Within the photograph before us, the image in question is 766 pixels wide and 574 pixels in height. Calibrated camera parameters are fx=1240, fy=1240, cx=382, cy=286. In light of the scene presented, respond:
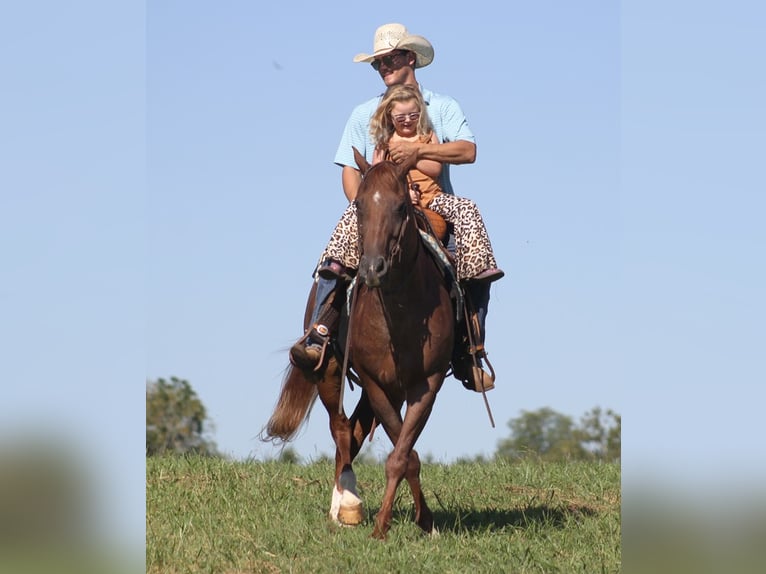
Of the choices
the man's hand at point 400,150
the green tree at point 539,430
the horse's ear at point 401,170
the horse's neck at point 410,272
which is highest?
the man's hand at point 400,150

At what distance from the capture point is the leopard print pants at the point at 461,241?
9039 millimetres

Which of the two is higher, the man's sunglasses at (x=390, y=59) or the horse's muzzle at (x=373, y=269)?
the man's sunglasses at (x=390, y=59)

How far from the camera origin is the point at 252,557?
7.81 m

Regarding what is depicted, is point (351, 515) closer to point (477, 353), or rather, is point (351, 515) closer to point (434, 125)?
point (477, 353)

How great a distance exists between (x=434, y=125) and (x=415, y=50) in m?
0.65

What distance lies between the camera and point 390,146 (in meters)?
8.96

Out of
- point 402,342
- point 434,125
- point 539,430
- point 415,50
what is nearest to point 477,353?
point 402,342

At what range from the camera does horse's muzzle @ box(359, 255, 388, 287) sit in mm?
7547

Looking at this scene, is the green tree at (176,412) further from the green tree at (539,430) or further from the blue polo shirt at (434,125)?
the blue polo shirt at (434,125)

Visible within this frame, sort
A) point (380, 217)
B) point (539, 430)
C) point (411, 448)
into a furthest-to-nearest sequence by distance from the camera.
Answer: point (539, 430)
point (411, 448)
point (380, 217)

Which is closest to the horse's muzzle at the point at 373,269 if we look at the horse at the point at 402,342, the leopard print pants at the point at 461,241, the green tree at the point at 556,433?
the horse at the point at 402,342

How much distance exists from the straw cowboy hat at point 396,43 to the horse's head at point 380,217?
165cm
